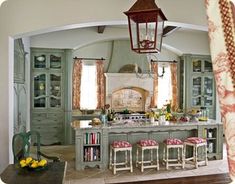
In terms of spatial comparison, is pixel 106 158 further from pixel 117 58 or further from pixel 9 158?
pixel 117 58

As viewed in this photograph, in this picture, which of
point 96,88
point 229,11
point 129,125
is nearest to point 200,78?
point 96,88

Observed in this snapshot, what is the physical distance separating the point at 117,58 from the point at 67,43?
1.63 m

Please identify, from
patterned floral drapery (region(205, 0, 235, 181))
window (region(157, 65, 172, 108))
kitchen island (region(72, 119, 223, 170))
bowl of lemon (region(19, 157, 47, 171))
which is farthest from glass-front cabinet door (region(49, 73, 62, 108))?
patterned floral drapery (region(205, 0, 235, 181))

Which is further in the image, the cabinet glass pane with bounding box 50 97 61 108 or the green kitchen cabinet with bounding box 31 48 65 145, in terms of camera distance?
the cabinet glass pane with bounding box 50 97 61 108

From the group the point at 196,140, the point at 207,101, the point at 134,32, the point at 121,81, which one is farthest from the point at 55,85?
the point at 134,32

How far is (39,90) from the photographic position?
6965mm

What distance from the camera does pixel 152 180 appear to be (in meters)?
4.21

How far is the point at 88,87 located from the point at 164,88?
2639 millimetres

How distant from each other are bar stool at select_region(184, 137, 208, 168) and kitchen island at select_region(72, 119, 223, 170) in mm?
273

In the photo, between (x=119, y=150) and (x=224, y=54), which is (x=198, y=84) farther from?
(x=224, y=54)

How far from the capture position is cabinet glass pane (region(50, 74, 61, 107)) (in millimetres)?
7008

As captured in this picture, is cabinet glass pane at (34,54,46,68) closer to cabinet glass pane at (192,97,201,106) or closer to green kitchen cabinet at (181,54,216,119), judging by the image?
green kitchen cabinet at (181,54,216,119)

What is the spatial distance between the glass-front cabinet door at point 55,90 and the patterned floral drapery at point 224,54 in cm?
666

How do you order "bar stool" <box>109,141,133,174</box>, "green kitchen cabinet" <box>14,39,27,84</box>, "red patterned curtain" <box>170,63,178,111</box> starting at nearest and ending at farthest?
1. "green kitchen cabinet" <box>14,39,27,84</box>
2. "bar stool" <box>109,141,133,174</box>
3. "red patterned curtain" <box>170,63,178,111</box>
